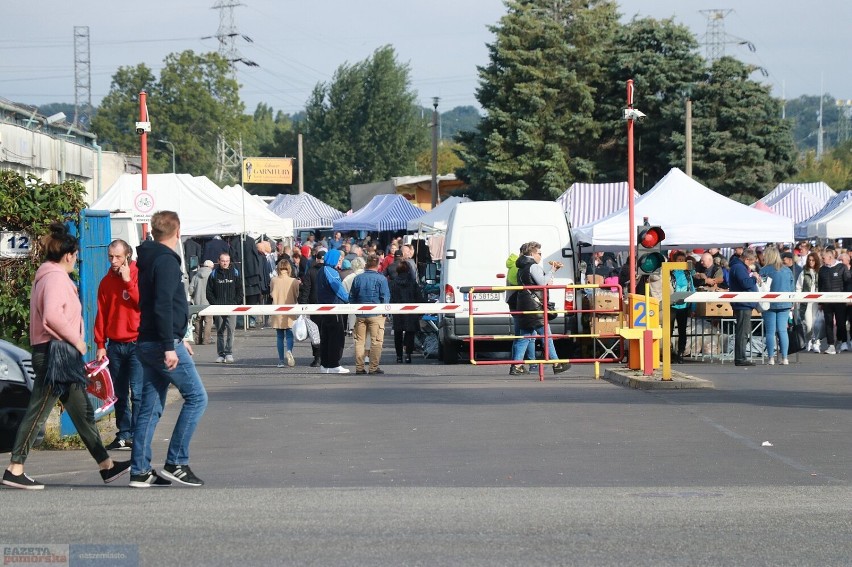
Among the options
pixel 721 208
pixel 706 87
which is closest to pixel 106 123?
pixel 706 87

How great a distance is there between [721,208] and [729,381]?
875 centimetres

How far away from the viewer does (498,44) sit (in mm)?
60250

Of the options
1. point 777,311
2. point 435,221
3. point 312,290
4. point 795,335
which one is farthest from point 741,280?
point 435,221

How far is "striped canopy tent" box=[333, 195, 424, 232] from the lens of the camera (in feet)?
155

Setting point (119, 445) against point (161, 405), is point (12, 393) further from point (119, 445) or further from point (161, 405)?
point (161, 405)

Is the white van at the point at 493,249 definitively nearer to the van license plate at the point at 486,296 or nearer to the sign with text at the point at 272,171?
the van license plate at the point at 486,296

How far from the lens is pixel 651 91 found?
56.9 m

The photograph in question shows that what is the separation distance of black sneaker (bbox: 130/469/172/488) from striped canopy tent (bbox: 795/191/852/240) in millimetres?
22712

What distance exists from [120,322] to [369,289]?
27.0 feet

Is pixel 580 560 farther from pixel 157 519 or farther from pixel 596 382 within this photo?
pixel 596 382

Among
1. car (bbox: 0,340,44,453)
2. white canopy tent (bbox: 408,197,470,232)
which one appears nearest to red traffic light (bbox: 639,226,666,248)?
car (bbox: 0,340,44,453)

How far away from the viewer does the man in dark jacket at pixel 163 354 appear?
8555mm

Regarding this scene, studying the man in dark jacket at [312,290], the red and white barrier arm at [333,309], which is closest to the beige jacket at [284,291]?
the man in dark jacket at [312,290]

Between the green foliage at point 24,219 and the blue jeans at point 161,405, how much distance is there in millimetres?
2886
